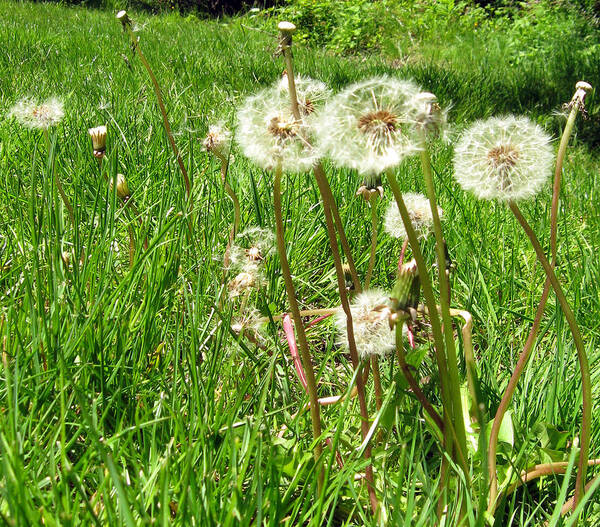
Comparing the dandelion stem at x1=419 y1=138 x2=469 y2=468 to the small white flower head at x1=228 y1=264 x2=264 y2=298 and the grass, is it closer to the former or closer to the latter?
the grass

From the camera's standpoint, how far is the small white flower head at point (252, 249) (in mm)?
1344

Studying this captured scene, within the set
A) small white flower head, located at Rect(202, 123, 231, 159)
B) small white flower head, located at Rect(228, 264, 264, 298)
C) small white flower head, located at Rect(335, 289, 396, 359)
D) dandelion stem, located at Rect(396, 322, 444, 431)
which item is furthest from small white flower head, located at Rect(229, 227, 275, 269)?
dandelion stem, located at Rect(396, 322, 444, 431)

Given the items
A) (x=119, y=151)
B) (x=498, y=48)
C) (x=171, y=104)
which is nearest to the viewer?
(x=119, y=151)

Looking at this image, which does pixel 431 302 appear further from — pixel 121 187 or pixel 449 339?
pixel 121 187

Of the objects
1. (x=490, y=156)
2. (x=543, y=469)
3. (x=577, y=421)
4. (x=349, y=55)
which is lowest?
(x=349, y=55)

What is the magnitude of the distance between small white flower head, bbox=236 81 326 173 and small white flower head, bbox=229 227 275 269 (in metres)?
0.43

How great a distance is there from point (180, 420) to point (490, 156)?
1.91 ft

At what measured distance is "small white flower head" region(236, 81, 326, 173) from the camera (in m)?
0.85

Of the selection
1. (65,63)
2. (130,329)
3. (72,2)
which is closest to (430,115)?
(130,329)

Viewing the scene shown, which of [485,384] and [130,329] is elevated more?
Result: [130,329]

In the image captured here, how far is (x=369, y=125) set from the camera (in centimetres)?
77

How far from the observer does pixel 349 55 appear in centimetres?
779

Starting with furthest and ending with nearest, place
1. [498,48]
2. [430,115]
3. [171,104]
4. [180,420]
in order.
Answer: [498,48] < [171,104] < [180,420] < [430,115]

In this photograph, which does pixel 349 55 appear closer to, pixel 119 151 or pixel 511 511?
pixel 119 151
